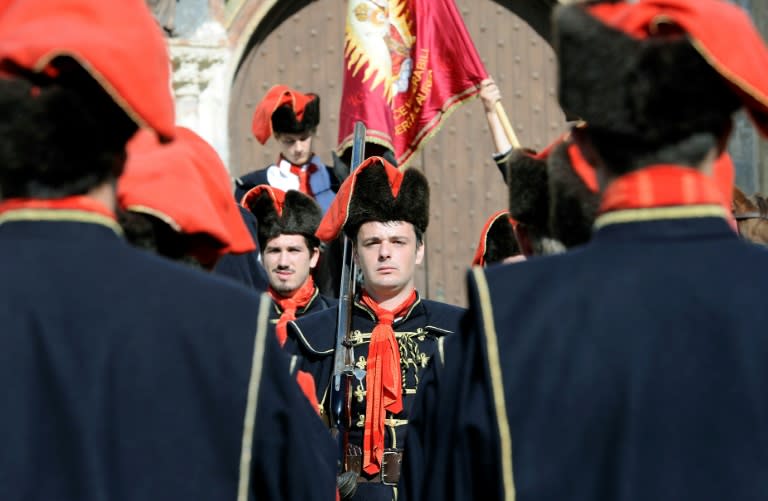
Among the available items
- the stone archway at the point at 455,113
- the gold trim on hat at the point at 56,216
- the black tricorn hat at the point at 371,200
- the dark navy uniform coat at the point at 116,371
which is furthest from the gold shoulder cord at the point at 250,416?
the stone archway at the point at 455,113

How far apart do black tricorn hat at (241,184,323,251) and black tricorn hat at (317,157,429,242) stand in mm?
975

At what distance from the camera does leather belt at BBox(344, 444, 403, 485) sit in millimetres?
5426

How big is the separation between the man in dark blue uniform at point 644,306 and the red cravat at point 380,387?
2.72m

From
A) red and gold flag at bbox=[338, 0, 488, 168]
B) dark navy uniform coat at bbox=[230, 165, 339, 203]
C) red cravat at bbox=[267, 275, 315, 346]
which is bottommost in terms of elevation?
red cravat at bbox=[267, 275, 315, 346]

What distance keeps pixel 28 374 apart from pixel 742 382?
1298 millimetres

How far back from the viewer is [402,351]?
5664 mm

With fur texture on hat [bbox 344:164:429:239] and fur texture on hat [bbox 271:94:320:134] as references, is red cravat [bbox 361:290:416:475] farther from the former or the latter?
fur texture on hat [bbox 271:94:320:134]

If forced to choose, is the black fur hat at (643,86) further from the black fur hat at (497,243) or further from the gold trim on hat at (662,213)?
the black fur hat at (497,243)

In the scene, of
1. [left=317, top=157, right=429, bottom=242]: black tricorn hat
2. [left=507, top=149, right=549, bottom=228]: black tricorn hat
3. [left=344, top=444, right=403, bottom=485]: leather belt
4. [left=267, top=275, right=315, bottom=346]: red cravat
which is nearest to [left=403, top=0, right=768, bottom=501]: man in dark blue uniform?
[left=507, top=149, right=549, bottom=228]: black tricorn hat

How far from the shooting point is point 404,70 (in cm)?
695

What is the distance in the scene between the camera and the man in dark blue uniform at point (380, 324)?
18.0ft

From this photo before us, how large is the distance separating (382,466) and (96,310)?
9.41ft

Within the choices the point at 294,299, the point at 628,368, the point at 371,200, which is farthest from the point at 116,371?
the point at 294,299

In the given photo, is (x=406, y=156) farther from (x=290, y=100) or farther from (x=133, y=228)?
(x=133, y=228)
